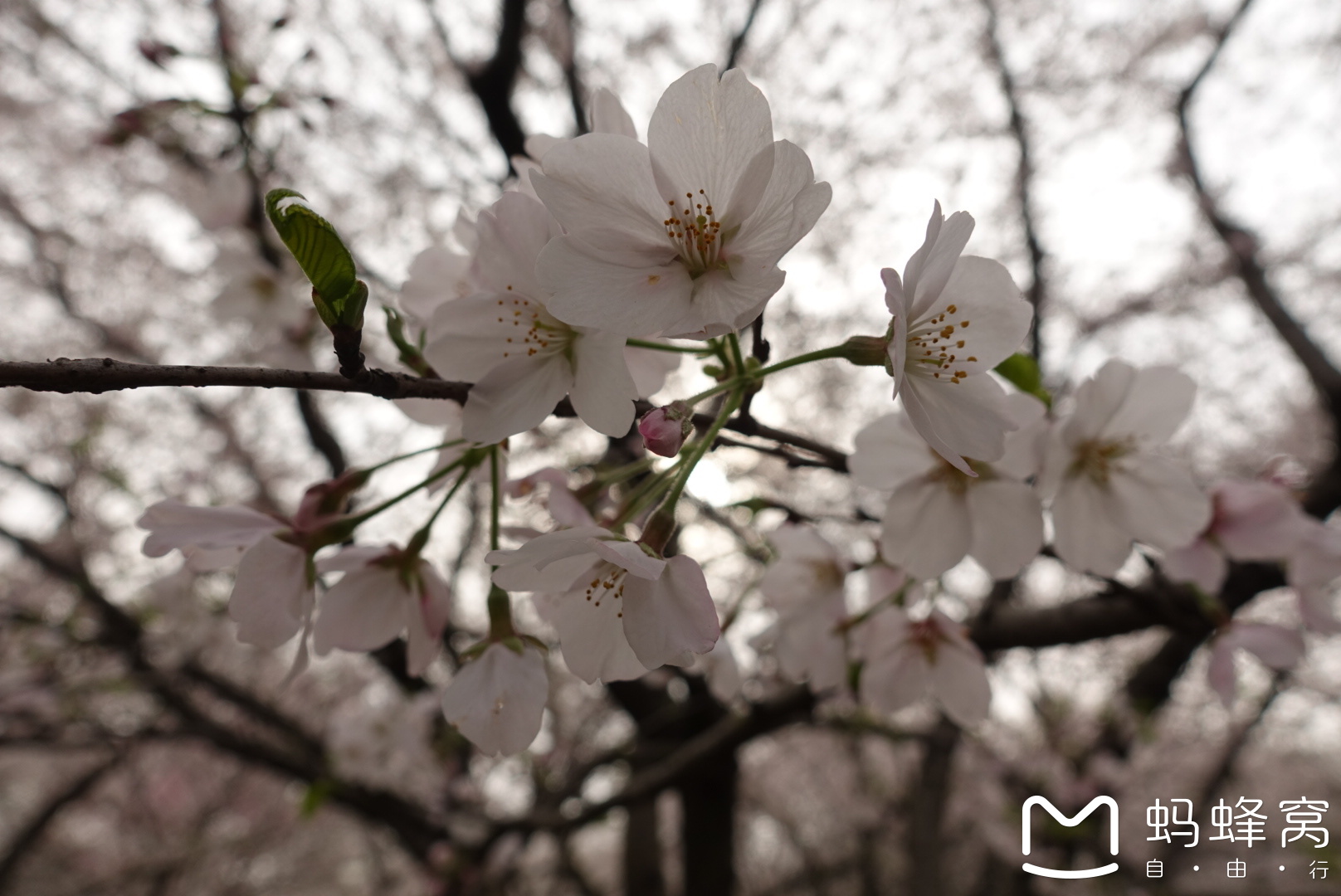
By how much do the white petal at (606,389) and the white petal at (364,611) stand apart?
35 centimetres

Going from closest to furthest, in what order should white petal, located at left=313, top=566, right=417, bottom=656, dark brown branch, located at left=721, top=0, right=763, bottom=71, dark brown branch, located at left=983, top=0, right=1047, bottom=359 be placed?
1. white petal, located at left=313, top=566, right=417, bottom=656
2. dark brown branch, located at left=721, top=0, right=763, bottom=71
3. dark brown branch, located at left=983, top=0, right=1047, bottom=359

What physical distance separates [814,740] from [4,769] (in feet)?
33.9

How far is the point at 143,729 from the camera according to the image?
346 centimetres

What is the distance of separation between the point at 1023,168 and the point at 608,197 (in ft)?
15.6

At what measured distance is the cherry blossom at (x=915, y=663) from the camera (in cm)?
108

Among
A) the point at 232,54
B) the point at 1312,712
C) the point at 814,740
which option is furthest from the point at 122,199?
the point at 1312,712

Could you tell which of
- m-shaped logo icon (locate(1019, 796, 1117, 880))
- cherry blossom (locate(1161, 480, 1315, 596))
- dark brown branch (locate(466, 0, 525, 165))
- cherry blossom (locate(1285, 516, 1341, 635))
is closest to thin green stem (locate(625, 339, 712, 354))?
cherry blossom (locate(1161, 480, 1315, 596))

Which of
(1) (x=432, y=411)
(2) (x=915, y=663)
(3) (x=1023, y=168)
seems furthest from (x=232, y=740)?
(3) (x=1023, y=168)

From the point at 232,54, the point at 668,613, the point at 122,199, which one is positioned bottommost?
the point at 668,613

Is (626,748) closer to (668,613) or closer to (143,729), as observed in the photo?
A: (668,613)

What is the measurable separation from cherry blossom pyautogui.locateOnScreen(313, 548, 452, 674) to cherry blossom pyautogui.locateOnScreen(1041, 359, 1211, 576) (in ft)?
2.60

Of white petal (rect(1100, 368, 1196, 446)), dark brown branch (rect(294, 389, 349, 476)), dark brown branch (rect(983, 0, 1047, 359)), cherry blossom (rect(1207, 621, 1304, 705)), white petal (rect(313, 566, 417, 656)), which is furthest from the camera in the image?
dark brown branch (rect(983, 0, 1047, 359))

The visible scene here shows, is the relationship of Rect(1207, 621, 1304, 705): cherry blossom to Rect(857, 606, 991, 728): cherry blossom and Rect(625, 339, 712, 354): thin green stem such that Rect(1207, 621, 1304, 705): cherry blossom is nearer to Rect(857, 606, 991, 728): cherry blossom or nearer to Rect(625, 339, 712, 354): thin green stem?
Rect(857, 606, 991, 728): cherry blossom

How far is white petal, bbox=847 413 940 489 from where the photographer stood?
920 millimetres
